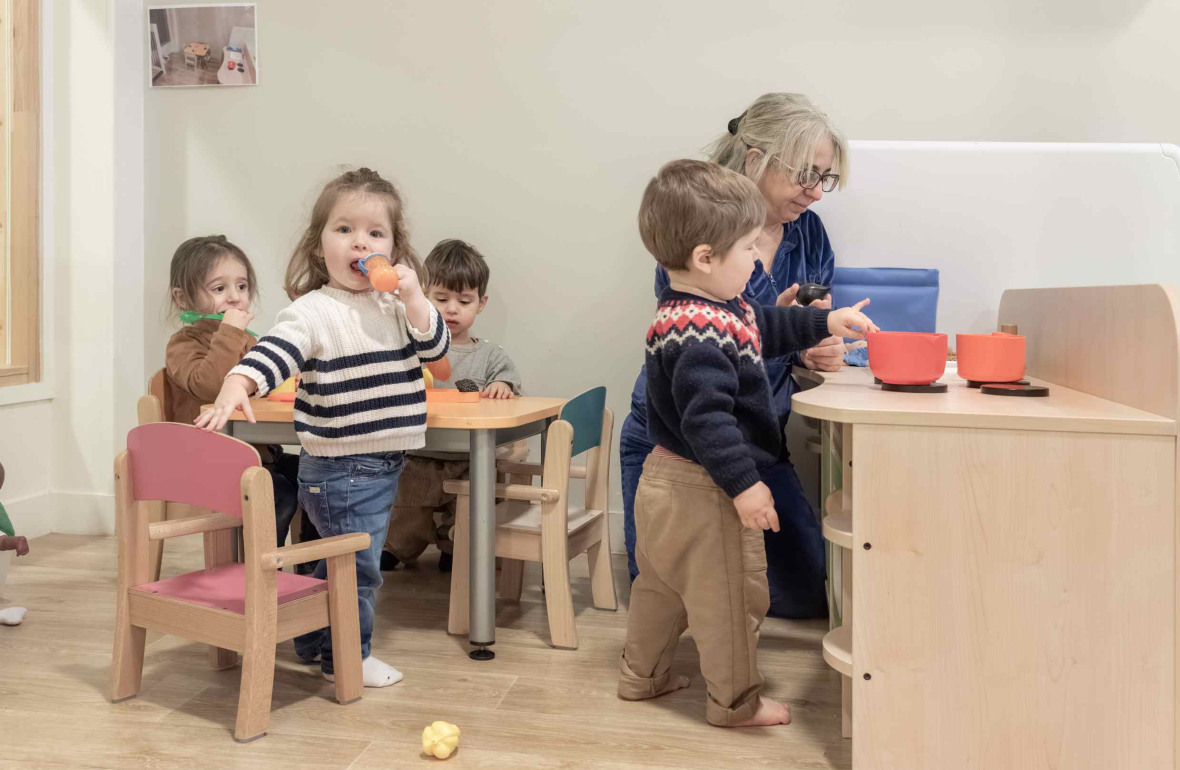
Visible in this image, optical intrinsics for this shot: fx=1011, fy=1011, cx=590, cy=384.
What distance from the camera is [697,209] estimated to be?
1.67 m

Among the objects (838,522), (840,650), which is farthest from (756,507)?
(840,650)

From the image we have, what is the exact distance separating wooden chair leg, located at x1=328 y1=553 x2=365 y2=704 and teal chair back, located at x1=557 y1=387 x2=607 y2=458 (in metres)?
0.61

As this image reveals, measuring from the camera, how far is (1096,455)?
1.40 metres

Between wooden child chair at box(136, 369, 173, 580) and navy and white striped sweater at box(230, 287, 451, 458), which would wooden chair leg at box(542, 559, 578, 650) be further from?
wooden child chair at box(136, 369, 173, 580)

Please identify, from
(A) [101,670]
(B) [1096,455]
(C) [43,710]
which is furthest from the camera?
(A) [101,670]

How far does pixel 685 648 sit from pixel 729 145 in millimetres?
1162

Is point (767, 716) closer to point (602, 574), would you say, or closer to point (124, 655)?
point (602, 574)

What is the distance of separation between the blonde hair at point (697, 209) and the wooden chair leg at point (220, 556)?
3.63 feet

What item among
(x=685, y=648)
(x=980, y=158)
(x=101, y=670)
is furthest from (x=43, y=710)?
(x=980, y=158)

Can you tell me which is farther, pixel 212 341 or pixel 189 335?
pixel 189 335

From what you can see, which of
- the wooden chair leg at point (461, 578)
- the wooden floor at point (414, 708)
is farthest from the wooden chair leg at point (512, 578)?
the wooden chair leg at point (461, 578)

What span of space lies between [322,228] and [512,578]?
1.06 meters

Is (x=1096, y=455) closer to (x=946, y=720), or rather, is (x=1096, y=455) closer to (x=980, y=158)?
(x=946, y=720)

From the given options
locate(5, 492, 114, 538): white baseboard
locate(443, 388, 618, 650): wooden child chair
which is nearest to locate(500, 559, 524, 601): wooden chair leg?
locate(443, 388, 618, 650): wooden child chair
